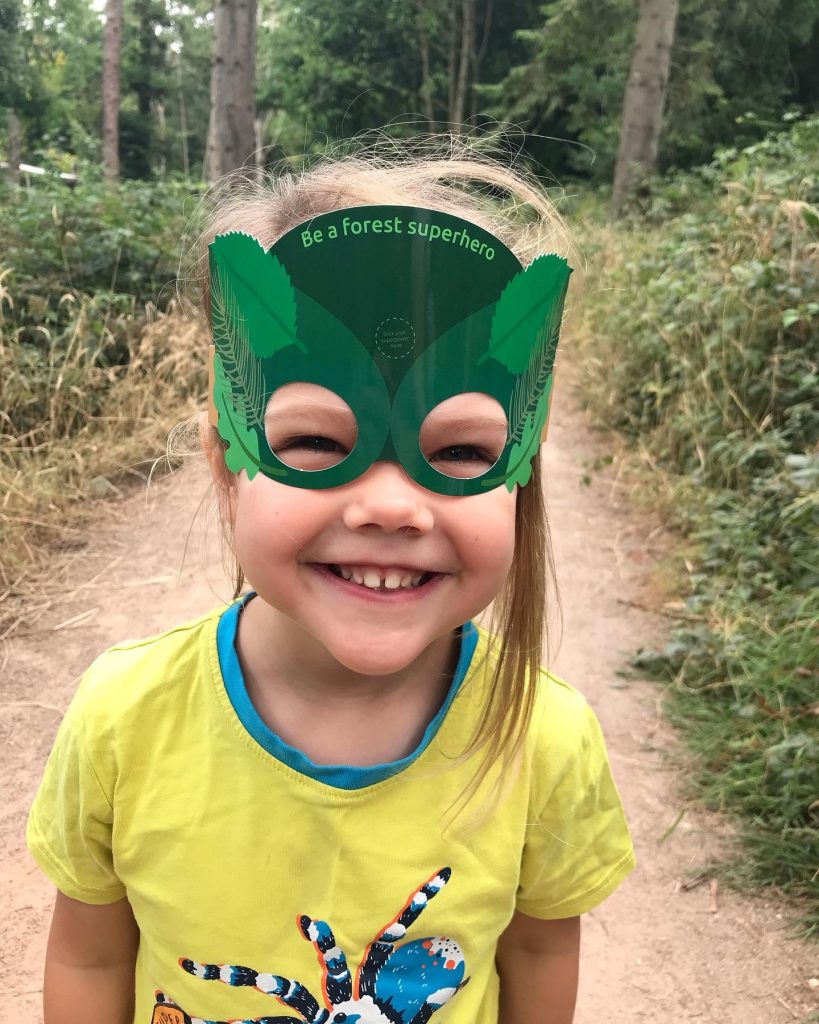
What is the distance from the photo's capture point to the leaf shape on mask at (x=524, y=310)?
1010 millimetres

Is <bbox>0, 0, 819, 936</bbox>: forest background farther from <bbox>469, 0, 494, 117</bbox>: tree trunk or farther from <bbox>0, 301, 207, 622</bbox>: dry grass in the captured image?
<bbox>469, 0, 494, 117</bbox>: tree trunk

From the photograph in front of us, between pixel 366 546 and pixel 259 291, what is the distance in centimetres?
32

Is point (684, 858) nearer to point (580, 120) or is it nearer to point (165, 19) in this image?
point (580, 120)

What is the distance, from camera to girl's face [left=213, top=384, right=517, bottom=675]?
97 cm

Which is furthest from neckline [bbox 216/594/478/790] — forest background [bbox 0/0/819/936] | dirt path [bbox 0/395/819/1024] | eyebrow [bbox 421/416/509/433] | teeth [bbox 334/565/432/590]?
dirt path [bbox 0/395/819/1024]

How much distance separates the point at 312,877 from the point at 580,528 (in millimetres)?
3594

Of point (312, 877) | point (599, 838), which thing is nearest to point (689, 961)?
point (599, 838)

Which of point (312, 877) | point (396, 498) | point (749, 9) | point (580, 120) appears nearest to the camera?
point (396, 498)

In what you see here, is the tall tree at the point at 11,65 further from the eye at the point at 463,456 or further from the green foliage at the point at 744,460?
the eye at the point at 463,456

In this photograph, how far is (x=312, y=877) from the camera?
3.69 feet

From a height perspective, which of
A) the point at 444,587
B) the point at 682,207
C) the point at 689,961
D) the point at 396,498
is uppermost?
the point at 682,207

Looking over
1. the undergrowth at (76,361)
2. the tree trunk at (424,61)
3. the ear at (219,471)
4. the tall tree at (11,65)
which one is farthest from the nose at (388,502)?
the tree trunk at (424,61)

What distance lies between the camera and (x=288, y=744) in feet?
3.79

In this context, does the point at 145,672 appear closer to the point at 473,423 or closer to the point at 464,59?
the point at 473,423
